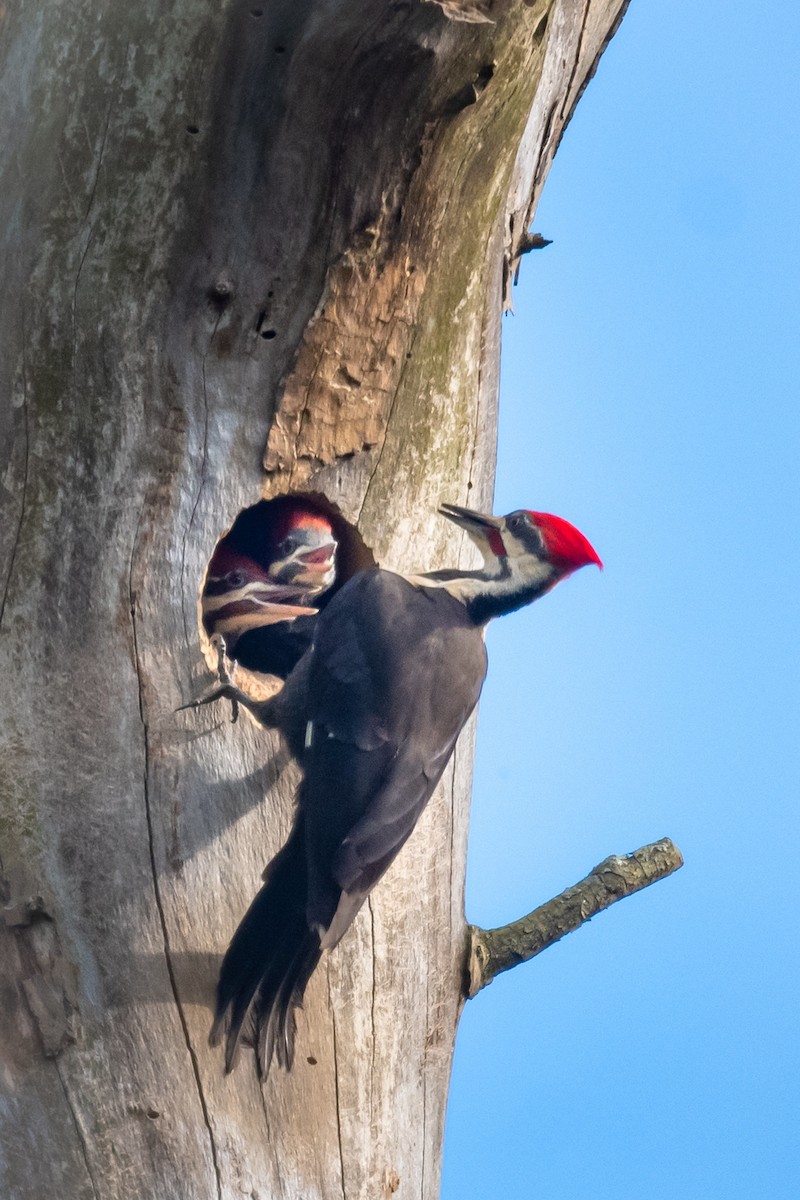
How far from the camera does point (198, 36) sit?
2.27 meters

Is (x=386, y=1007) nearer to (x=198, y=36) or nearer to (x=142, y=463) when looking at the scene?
(x=142, y=463)

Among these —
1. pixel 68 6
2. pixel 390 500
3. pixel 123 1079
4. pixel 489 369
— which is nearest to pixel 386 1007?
pixel 123 1079

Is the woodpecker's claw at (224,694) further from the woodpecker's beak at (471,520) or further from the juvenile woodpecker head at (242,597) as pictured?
the woodpecker's beak at (471,520)

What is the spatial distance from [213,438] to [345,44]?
75 cm

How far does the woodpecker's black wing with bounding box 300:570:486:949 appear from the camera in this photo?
224cm

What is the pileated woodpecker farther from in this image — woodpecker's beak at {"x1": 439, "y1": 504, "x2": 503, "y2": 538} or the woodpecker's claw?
woodpecker's beak at {"x1": 439, "y1": 504, "x2": 503, "y2": 538}

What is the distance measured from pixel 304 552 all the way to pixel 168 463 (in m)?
0.58

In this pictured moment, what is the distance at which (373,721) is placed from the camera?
2340 mm

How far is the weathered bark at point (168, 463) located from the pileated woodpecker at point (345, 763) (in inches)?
2.6

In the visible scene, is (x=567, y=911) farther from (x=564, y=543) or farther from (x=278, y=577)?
(x=278, y=577)

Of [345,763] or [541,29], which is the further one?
[541,29]

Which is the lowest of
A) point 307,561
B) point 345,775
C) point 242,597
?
point 345,775

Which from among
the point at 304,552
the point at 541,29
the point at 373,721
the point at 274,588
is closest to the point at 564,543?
the point at 373,721

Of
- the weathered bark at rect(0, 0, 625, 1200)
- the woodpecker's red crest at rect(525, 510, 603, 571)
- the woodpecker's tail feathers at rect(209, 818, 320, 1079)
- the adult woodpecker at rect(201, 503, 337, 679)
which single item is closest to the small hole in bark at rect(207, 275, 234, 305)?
the weathered bark at rect(0, 0, 625, 1200)
